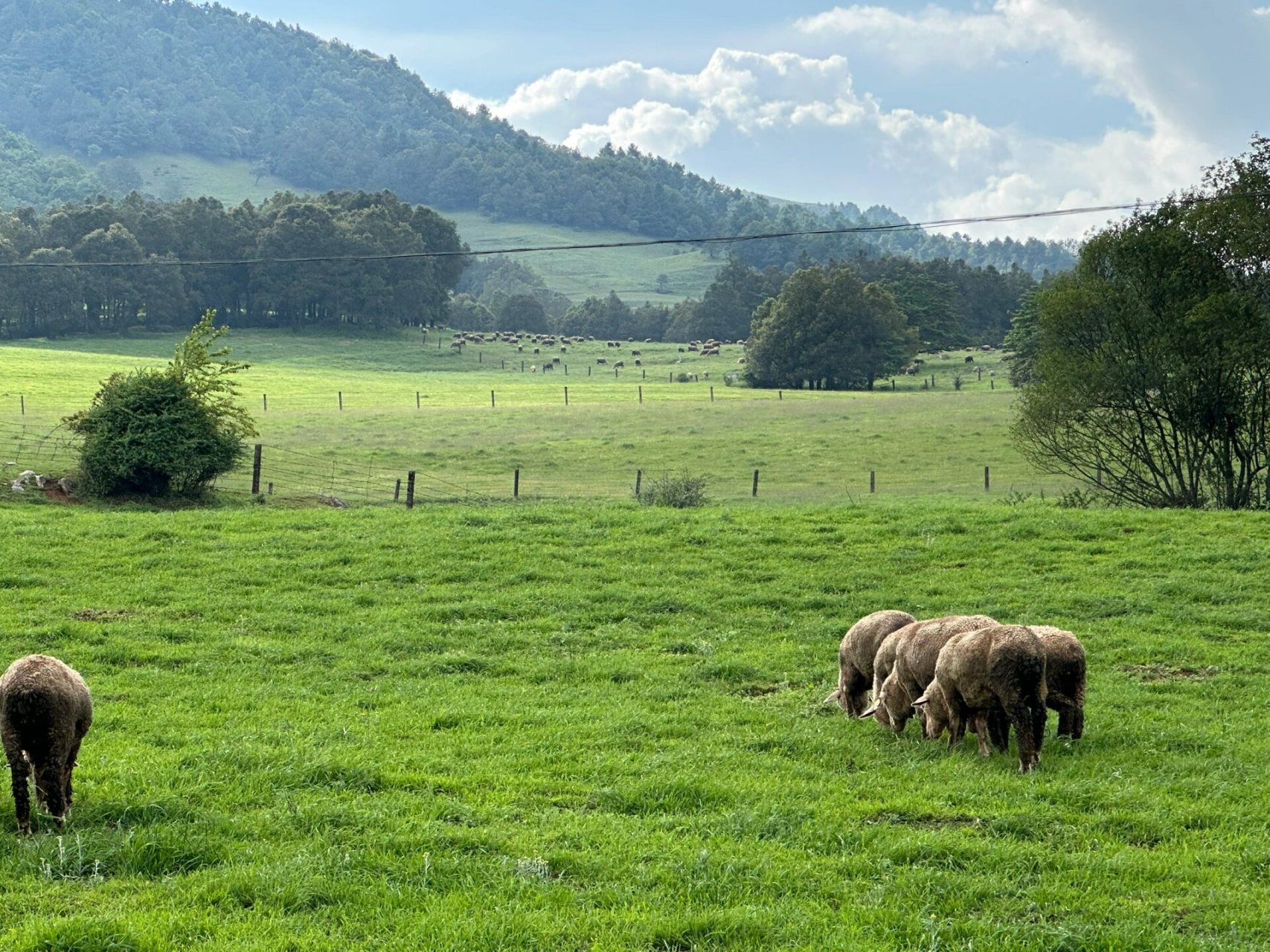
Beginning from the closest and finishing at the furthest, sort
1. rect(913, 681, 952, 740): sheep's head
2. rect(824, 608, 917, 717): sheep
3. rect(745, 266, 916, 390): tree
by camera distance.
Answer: rect(913, 681, 952, 740): sheep's head
rect(824, 608, 917, 717): sheep
rect(745, 266, 916, 390): tree

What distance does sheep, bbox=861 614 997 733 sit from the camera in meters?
13.3

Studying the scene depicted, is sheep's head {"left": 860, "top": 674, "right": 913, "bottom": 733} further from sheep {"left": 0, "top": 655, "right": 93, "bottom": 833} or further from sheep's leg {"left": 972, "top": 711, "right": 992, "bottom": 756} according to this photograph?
sheep {"left": 0, "top": 655, "right": 93, "bottom": 833}

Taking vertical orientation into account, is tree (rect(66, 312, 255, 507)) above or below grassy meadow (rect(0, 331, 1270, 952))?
above

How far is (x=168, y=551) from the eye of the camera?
78.7 ft

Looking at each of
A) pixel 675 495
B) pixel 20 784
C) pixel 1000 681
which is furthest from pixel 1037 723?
pixel 675 495

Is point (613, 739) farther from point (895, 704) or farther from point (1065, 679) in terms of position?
point (1065, 679)

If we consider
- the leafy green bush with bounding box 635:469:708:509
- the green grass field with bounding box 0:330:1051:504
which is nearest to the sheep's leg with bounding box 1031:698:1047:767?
the leafy green bush with bounding box 635:469:708:509

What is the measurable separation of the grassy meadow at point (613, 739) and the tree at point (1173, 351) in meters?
4.52

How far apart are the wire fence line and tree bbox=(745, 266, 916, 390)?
49939 mm

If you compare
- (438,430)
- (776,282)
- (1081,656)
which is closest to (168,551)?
(1081,656)

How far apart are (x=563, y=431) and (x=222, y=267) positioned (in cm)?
7737

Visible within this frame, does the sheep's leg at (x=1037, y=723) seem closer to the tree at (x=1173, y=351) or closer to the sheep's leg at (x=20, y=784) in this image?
the sheep's leg at (x=20, y=784)

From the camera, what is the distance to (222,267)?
128 m

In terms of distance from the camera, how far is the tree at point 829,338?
102750 mm
